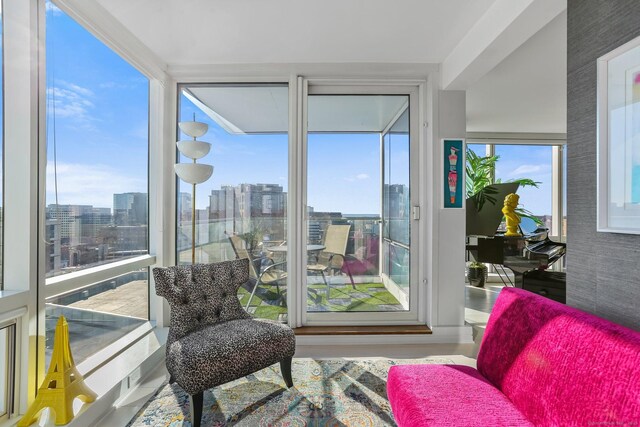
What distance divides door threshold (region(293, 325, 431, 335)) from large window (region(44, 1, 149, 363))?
159 cm

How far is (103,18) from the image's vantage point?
7.07ft

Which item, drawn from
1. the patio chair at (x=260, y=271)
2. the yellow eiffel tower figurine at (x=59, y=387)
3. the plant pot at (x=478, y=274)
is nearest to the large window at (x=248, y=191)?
the patio chair at (x=260, y=271)

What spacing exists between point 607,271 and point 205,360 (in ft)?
6.81

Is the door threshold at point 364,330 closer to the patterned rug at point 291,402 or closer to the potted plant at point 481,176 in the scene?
the patterned rug at point 291,402

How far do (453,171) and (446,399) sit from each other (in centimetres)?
218

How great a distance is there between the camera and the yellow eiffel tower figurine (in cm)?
155

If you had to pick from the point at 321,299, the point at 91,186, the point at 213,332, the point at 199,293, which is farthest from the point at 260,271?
the point at 91,186

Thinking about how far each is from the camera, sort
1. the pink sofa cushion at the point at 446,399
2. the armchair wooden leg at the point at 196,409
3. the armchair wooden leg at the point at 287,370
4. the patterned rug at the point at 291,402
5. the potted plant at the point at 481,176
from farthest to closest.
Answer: the potted plant at the point at 481,176 → the armchair wooden leg at the point at 287,370 → the patterned rug at the point at 291,402 → the armchair wooden leg at the point at 196,409 → the pink sofa cushion at the point at 446,399

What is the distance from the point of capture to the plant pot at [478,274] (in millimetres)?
4875

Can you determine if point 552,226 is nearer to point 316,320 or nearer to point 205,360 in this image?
point 316,320

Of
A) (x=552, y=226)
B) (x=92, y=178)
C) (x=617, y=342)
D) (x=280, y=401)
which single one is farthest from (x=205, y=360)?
(x=552, y=226)

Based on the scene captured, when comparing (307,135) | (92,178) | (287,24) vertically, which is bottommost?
(92,178)

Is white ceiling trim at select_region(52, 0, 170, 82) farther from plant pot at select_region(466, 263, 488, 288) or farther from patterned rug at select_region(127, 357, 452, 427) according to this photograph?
plant pot at select_region(466, 263, 488, 288)

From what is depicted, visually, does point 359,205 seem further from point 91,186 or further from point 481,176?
point 481,176
